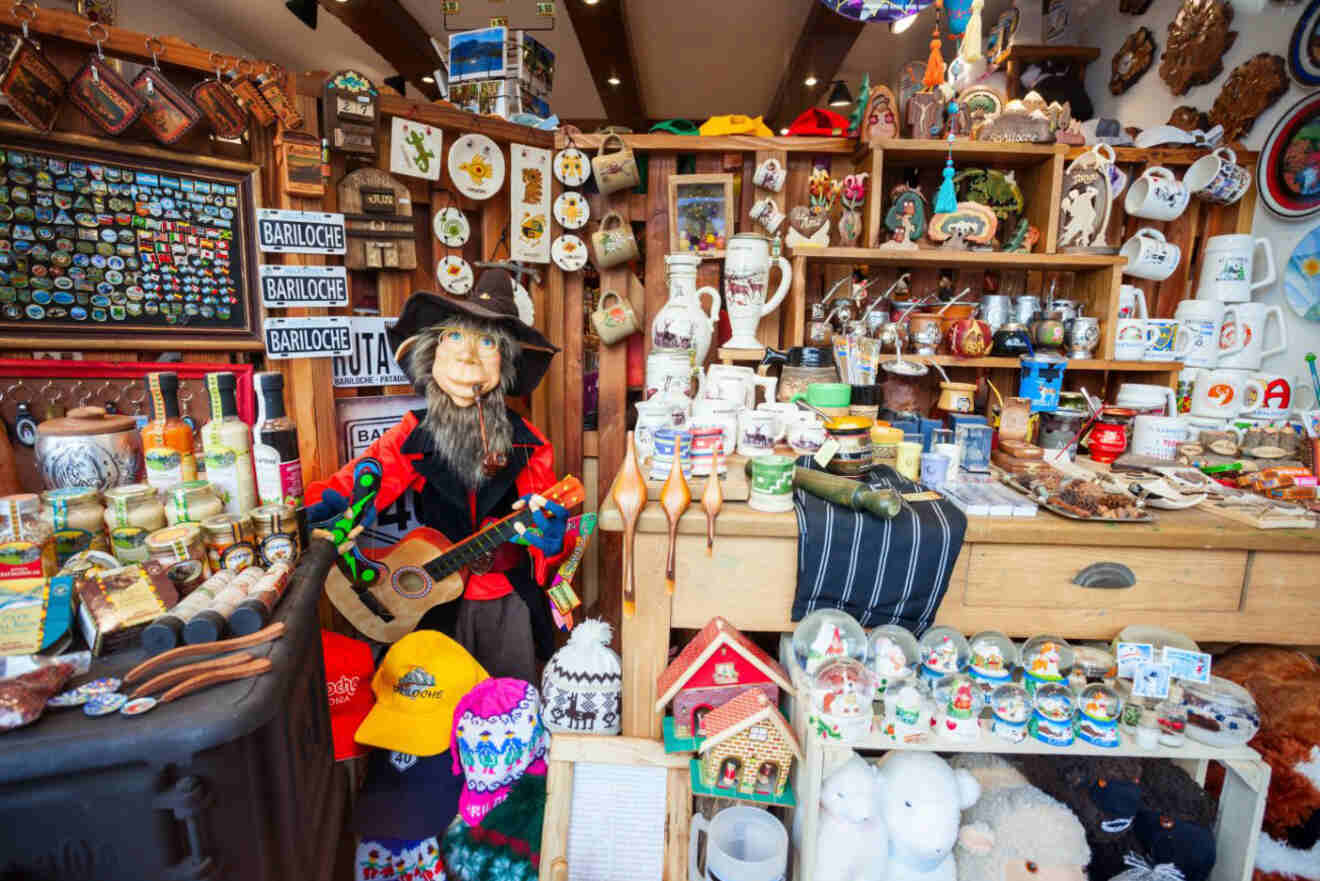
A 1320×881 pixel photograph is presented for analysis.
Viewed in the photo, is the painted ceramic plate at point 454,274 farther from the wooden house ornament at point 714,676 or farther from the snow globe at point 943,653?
the snow globe at point 943,653

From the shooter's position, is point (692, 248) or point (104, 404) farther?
point (692, 248)

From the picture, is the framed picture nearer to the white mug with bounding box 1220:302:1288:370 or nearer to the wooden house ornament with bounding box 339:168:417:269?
the wooden house ornament with bounding box 339:168:417:269

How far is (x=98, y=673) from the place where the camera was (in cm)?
82

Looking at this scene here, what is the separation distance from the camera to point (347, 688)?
145cm

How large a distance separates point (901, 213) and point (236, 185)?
6.34 feet

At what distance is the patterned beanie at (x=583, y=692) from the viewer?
1.36 meters

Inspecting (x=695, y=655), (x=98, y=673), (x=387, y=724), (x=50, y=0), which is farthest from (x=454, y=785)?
(x=50, y=0)

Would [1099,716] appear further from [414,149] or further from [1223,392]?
[414,149]

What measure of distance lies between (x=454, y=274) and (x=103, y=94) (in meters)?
0.89

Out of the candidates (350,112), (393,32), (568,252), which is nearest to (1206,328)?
(568,252)

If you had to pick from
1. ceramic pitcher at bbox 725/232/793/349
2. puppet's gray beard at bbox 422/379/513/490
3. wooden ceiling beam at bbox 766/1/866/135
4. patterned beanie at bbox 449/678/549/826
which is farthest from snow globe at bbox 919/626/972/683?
wooden ceiling beam at bbox 766/1/866/135

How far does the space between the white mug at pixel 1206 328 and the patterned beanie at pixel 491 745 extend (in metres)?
2.31

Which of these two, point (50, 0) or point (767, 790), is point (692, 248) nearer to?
point (767, 790)

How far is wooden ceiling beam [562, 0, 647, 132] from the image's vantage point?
3.05m
